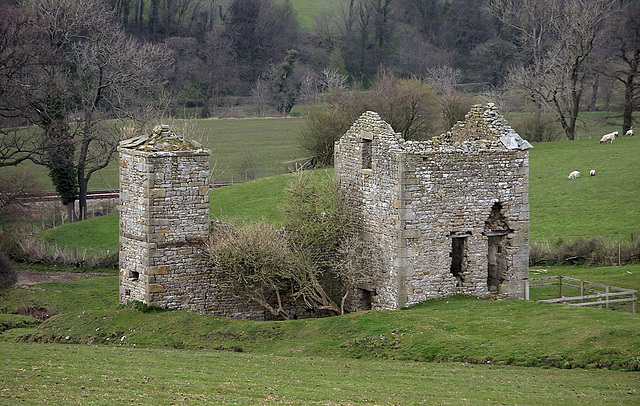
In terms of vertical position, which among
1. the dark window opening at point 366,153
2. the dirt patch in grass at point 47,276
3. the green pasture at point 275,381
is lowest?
the green pasture at point 275,381

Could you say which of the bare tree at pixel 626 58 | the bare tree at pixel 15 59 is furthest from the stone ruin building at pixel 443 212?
the bare tree at pixel 626 58

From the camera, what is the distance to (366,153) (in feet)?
98.1

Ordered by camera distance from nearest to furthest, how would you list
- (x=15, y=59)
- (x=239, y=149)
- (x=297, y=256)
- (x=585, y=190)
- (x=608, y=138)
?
(x=297, y=256) < (x=15, y=59) < (x=585, y=190) < (x=608, y=138) < (x=239, y=149)

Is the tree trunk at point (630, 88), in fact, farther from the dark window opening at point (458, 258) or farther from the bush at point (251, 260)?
the bush at point (251, 260)

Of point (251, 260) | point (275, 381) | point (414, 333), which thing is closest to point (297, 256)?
point (251, 260)

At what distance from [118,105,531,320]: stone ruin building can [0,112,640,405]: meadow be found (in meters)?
1.04

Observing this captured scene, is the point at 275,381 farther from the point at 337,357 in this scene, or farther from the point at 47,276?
the point at 47,276

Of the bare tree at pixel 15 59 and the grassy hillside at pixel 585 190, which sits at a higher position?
the bare tree at pixel 15 59

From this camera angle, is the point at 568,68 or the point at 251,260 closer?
the point at 251,260

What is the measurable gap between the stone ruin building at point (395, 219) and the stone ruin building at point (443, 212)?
0.10 ft

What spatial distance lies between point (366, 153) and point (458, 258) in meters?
4.58

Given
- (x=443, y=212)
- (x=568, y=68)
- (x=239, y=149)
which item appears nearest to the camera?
(x=443, y=212)

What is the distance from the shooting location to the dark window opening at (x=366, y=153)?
29812 mm

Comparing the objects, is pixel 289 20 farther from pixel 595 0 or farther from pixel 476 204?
pixel 476 204
